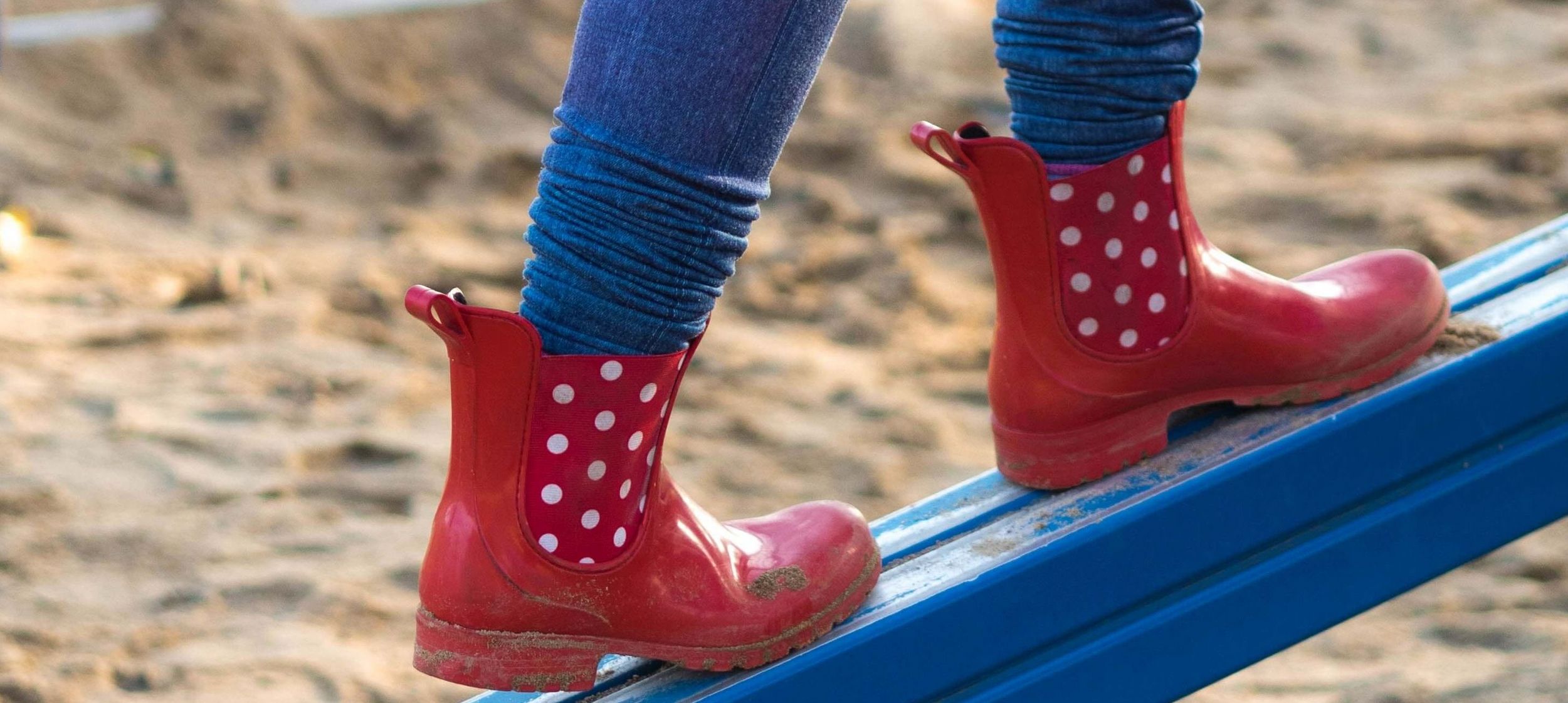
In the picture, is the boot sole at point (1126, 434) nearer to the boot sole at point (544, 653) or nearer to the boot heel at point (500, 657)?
the boot sole at point (544, 653)

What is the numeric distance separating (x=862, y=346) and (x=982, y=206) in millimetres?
1237

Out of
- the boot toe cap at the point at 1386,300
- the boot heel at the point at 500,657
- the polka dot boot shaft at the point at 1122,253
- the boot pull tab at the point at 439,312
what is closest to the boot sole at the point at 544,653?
the boot heel at the point at 500,657

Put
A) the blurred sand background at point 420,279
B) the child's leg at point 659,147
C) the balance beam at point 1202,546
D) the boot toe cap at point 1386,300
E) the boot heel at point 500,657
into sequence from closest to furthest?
the child's leg at point 659,147 → the boot heel at point 500,657 → the balance beam at point 1202,546 → the boot toe cap at point 1386,300 → the blurred sand background at point 420,279

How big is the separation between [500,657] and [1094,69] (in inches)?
22.6

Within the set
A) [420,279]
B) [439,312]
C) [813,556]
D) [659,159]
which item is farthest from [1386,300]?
[420,279]

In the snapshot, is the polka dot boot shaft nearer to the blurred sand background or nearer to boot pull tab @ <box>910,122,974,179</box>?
boot pull tab @ <box>910,122,974,179</box>

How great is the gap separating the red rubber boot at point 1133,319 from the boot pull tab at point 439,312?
364 millimetres

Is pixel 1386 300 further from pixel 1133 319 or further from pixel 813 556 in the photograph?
pixel 813 556

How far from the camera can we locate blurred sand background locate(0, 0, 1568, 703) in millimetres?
1492

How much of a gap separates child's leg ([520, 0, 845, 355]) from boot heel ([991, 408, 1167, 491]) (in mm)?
370

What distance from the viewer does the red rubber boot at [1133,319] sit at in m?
1.02

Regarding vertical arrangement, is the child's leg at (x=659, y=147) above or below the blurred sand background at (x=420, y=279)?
above

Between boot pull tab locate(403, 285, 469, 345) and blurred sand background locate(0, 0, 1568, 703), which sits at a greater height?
boot pull tab locate(403, 285, 469, 345)

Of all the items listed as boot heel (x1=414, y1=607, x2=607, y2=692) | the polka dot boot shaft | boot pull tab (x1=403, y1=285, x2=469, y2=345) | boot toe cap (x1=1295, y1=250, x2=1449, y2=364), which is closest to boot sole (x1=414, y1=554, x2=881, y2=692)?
boot heel (x1=414, y1=607, x2=607, y2=692)
